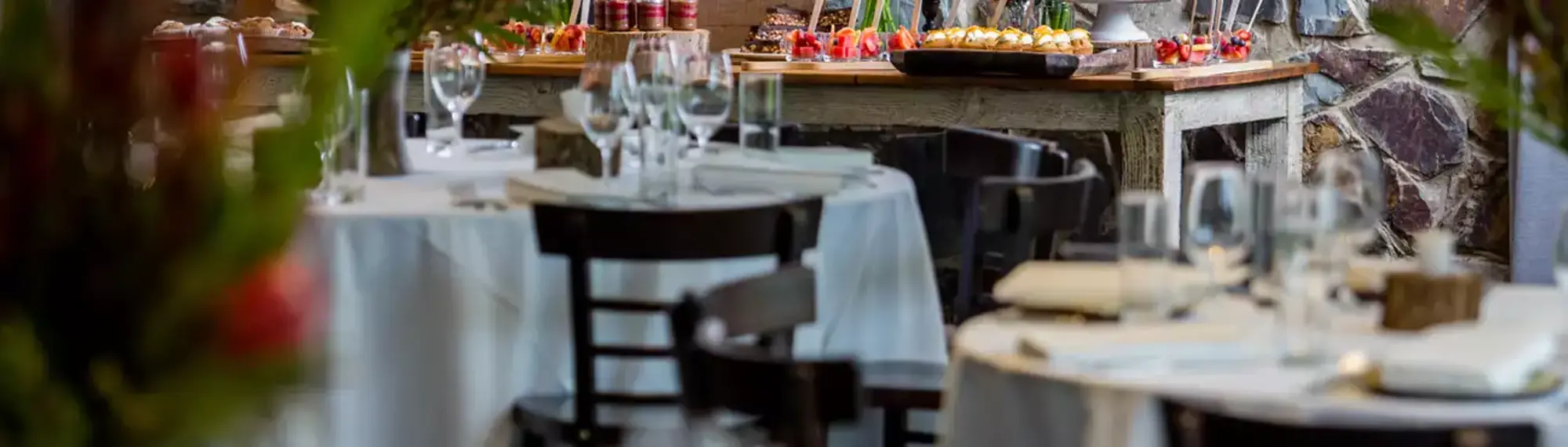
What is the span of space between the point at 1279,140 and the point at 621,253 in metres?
3.08

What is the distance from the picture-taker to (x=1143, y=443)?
5.26ft

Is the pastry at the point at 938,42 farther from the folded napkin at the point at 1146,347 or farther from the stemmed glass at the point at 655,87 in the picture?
the folded napkin at the point at 1146,347

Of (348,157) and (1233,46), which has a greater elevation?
(1233,46)

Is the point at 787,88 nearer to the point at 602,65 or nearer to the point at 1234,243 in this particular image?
the point at 602,65

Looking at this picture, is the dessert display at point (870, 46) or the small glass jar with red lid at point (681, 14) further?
the dessert display at point (870, 46)

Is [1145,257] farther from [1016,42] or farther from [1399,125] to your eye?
[1399,125]

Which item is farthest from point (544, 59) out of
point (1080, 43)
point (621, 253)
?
point (621, 253)

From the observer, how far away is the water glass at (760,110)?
299 centimetres

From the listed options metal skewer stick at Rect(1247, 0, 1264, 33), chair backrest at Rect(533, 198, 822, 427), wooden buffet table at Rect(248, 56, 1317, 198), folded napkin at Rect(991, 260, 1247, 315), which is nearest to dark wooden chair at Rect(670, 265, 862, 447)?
folded napkin at Rect(991, 260, 1247, 315)

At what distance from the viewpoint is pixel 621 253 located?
233cm

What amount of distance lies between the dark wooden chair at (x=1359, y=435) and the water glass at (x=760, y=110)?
1.62m

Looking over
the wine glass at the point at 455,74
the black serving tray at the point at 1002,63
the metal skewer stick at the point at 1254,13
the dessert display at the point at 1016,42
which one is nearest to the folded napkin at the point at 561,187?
the wine glass at the point at 455,74

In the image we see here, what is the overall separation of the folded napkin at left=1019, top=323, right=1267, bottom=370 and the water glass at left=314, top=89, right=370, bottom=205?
1.18 meters

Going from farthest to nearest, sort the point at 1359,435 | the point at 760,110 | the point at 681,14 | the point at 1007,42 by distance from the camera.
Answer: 1. the point at 681,14
2. the point at 1007,42
3. the point at 760,110
4. the point at 1359,435
